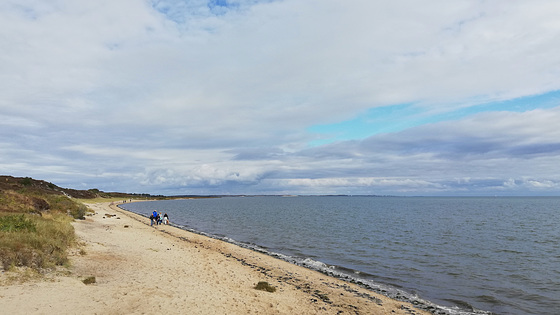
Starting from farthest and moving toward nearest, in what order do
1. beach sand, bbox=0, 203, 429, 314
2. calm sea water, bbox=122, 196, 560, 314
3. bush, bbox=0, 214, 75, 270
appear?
calm sea water, bbox=122, 196, 560, 314
bush, bbox=0, 214, 75, 270
beach sand, bbox=0, 203, 429, 314

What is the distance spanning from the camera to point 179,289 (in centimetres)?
1420

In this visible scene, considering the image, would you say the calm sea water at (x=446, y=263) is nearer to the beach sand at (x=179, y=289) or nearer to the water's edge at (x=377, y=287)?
the water's edge at (x=377, y=287)

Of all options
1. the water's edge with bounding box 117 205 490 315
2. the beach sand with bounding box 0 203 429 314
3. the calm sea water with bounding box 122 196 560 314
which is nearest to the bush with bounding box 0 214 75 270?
the beach sand with bounding box 0 203 429 314

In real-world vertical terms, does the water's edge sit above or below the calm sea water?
above

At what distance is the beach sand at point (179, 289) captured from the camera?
1115 cm

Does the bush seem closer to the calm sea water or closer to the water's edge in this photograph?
the water's edge

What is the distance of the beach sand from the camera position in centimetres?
1115

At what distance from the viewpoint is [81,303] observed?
1112cm

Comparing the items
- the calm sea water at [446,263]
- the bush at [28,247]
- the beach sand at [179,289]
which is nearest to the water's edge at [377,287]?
the calm sea water at [446,263]

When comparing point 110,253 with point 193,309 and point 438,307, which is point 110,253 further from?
point 438,307

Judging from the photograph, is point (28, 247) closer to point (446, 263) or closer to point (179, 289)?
point (179, 289)

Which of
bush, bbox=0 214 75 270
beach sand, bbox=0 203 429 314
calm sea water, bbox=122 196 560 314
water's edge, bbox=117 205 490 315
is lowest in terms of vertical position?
calm sea water, bbox=122 196 560 314

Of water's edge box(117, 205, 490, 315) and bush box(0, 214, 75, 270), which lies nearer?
bush box(0, 214, 75, 270)

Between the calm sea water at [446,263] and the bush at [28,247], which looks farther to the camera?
the calm sea water at [446,263]
